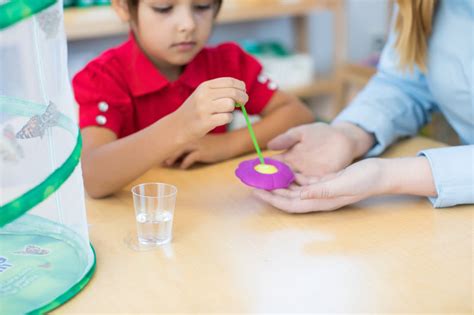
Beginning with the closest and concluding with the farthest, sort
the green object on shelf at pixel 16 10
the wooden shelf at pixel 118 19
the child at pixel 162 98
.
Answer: the green object on shelf at pixel 16 10 → the child at pixel 162 98 → the wooden shelf at pixel 118 19

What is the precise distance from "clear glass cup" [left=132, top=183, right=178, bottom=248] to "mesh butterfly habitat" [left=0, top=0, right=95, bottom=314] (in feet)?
0.27

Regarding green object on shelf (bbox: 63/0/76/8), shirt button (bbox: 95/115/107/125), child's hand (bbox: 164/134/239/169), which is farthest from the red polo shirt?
green object on shelf (bbox: 63/0/76/8)

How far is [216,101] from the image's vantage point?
32.3 inches

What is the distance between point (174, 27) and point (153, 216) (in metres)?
0.44

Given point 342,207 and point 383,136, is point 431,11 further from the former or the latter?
point 342,207

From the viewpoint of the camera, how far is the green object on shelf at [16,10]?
0.59 m

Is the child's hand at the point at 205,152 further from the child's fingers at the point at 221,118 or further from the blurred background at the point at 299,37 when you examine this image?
the blurred background at the point at 299,37

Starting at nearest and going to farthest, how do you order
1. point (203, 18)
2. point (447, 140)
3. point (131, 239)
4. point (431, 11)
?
1. point (131, 239)
2. point (431, 11)
3. point (203, 18)
4. point (447, 140)

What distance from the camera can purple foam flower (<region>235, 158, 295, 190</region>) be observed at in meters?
0.89

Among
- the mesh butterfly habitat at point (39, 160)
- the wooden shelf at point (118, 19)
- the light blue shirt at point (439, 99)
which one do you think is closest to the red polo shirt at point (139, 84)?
the light blue shirt at point (439, 99)

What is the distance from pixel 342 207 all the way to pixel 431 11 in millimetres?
403

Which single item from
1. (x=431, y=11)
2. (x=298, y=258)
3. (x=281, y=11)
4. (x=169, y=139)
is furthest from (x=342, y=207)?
(x=281, y=11)

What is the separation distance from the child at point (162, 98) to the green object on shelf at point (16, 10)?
28 cm

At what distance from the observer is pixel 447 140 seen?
1325 millimetres
